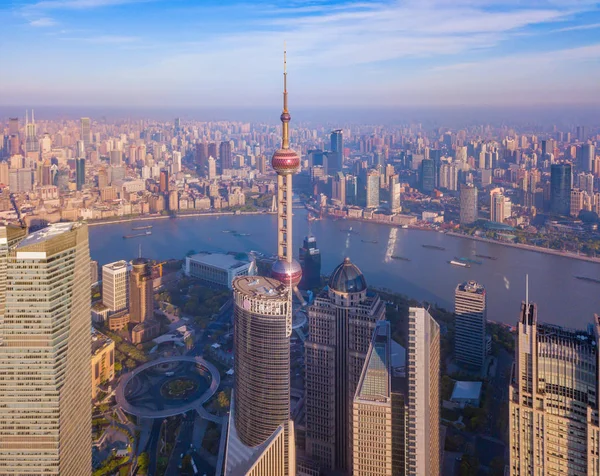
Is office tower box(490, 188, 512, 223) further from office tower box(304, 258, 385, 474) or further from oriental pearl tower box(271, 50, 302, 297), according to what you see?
office tower box(304, 258, 385, 474)

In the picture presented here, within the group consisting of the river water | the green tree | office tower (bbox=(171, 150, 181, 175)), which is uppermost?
office tower (bbox=(171, 150, 181, 175))

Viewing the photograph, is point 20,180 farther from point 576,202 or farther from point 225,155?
point 576,202

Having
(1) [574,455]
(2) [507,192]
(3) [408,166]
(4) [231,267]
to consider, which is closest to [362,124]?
(3) [408,166]

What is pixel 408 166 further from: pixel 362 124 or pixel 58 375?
pixel 58 375

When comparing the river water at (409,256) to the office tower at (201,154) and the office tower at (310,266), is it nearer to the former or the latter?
the office tower at (310,266)

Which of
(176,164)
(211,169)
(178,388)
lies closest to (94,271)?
(178,388)

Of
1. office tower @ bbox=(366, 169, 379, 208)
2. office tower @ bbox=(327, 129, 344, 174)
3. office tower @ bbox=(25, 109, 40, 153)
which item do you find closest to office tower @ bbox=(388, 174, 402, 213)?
office tower @ bbox=(366, 169, 379, 208)
